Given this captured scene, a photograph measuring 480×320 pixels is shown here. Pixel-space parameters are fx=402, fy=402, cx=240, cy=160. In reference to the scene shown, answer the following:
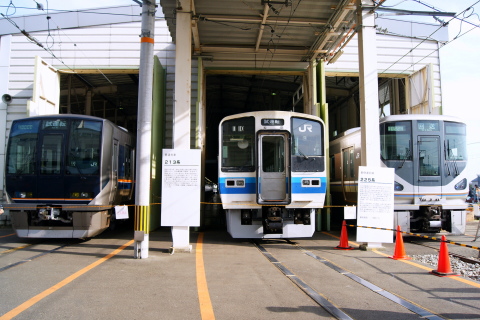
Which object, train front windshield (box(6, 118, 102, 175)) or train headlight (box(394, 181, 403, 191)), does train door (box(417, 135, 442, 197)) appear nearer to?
train headlight (box(394, 181, 403, 191))

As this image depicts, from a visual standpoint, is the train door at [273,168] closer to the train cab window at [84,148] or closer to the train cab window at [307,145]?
the train cab window at [307,145]

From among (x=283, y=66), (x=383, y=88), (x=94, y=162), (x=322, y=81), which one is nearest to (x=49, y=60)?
(x=94, y=162)

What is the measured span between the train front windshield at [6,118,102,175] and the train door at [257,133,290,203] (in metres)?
4.05

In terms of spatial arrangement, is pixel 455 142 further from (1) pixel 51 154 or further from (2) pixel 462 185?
(1) pixel 51 154

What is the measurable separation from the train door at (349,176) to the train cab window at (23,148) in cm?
899

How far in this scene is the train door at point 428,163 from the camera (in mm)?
10867

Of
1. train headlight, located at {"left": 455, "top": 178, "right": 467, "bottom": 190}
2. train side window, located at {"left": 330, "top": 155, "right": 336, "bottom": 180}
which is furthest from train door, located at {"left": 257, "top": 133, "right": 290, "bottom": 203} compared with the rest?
train side window, located at {"left": 330, "top": 155, "right": 336, "bottom": 180}

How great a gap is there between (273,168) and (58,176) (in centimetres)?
529

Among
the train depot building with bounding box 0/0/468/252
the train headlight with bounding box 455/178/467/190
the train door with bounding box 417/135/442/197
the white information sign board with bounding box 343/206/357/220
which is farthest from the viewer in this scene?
the train headlight with bounding box 455/178/467/190

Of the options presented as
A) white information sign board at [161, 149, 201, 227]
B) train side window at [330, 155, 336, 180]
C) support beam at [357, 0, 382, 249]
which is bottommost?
white information sign board at [161, 149, 201, 227]

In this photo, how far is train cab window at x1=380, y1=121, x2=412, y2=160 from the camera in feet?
36.1

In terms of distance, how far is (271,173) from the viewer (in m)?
10.1

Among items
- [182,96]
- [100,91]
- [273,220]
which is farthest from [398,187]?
[100,91]

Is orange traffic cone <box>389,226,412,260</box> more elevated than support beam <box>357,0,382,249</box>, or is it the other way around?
support beam <box>357,0,382,249</box>
